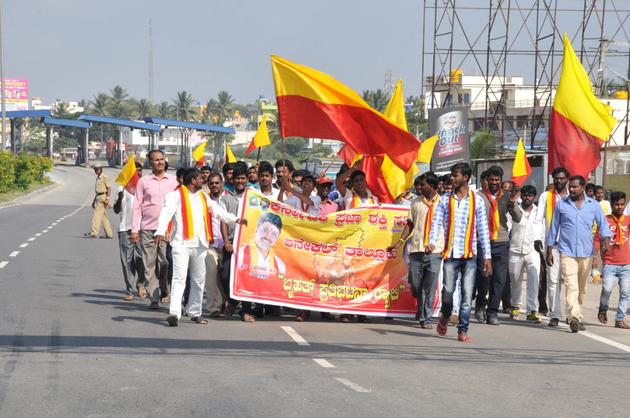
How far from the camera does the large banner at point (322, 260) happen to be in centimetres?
1252

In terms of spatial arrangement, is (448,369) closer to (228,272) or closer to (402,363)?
(402,363)

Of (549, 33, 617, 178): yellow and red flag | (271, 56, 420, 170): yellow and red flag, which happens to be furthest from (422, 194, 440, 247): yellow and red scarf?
(549, 33, 617, 178): yellow and red flag

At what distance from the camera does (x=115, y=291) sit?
15.2 m

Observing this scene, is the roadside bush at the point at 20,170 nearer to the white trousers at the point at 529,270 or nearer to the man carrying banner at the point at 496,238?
the white trousers at the point at 529,270

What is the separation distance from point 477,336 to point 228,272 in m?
2.87

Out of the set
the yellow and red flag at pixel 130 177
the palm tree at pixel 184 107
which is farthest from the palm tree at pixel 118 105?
the yellow and red flag at pixel 130 177

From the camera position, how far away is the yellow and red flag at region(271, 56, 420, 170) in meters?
12.8

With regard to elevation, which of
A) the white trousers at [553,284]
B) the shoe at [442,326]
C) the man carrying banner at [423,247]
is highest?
the man carrying banner at [423,247]

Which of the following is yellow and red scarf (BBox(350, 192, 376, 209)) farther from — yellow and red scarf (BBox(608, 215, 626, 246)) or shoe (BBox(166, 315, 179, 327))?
yellow and red scarf (BBox(608, 215, 626, 246))

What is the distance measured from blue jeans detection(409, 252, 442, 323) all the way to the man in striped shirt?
0.34 m

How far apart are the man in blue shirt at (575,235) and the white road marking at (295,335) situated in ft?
10.6

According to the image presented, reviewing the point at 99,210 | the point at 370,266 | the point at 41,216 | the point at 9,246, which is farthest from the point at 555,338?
the point at 41,216

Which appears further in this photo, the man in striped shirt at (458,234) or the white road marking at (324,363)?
the man in striped shirt at (458,234)

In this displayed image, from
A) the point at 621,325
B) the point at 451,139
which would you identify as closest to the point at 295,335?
the point at 621,325
